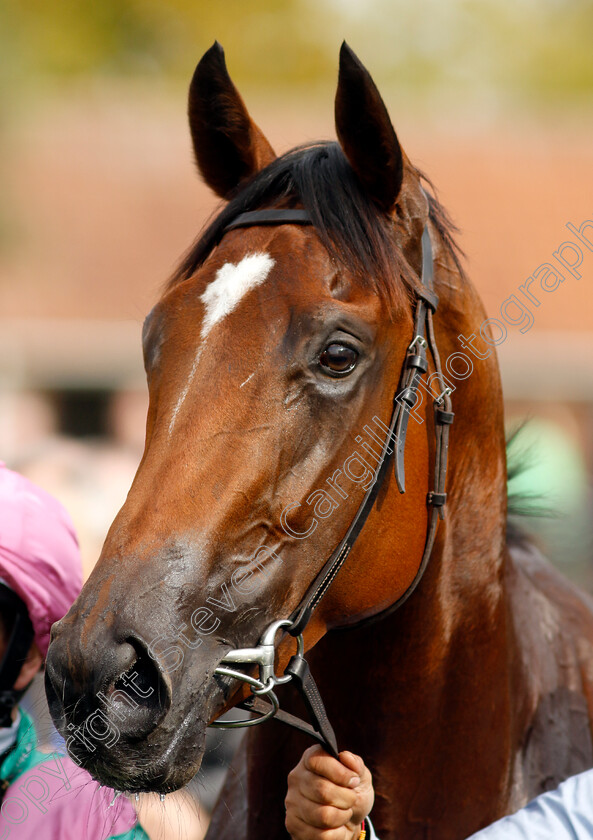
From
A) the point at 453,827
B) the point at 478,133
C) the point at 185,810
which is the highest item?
the point at 478,133

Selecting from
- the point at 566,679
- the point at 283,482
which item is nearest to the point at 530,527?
the point at 566,679

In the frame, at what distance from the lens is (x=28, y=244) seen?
14906 mm

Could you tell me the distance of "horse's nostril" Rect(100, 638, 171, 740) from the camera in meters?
1.44

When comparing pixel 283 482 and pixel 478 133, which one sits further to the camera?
pixel 478 133

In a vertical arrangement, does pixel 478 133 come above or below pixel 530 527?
above

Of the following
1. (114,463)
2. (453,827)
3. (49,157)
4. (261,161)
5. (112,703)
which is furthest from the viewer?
(49,157)

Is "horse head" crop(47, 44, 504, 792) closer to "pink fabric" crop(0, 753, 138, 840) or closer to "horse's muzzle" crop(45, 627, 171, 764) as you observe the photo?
"horse's muzzle" crop(45, 627, 171, 764)

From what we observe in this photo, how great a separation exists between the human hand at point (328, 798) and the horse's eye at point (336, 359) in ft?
2.77

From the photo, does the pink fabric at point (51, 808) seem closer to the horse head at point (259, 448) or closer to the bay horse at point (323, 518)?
the bay horse at point (323, 518)

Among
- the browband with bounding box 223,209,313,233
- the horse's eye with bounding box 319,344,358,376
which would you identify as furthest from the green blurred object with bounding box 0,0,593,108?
the horse's eye with bounding box 319,344,358,376

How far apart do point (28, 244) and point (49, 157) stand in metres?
2.30

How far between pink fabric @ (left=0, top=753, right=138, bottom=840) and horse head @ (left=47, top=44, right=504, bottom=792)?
0.71 m

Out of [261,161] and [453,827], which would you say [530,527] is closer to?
[453,827]

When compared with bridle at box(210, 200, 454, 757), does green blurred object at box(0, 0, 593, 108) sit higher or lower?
higher
